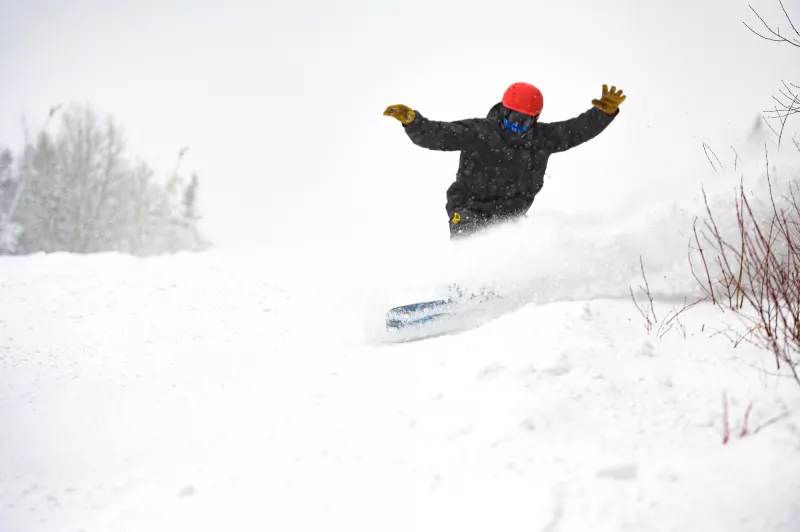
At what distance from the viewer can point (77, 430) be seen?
288 cm

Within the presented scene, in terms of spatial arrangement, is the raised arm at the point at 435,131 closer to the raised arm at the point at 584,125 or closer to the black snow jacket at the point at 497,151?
the black snow jacket at the point at 497,151

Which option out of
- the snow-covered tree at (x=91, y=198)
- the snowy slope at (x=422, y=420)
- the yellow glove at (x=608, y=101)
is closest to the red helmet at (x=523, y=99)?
the yellow glove at (x=608, y=101)

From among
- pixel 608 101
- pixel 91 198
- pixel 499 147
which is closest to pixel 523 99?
pixel 499 147

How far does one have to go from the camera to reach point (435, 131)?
14.4 ft

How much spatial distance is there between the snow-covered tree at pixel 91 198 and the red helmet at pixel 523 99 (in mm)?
20030

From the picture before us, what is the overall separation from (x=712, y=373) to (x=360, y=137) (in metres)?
201

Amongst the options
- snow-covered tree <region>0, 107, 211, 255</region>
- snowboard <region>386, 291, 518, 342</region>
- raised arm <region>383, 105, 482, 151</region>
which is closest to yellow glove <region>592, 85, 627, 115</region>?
raised arm <region>383, 105, 482, 151</region>

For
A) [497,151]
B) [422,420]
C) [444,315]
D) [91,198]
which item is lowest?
[422,420]

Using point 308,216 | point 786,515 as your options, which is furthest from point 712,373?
point 308,216

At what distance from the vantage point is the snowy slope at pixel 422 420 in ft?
5.88

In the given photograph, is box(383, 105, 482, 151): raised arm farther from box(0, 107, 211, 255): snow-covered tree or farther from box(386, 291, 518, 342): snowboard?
box(0, 107, 211, 255): snow-covered tree

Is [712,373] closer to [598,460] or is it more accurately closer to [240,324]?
[598,460]

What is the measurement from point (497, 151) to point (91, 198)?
22856 mm

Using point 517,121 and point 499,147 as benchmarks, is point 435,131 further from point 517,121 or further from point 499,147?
point 517,121
